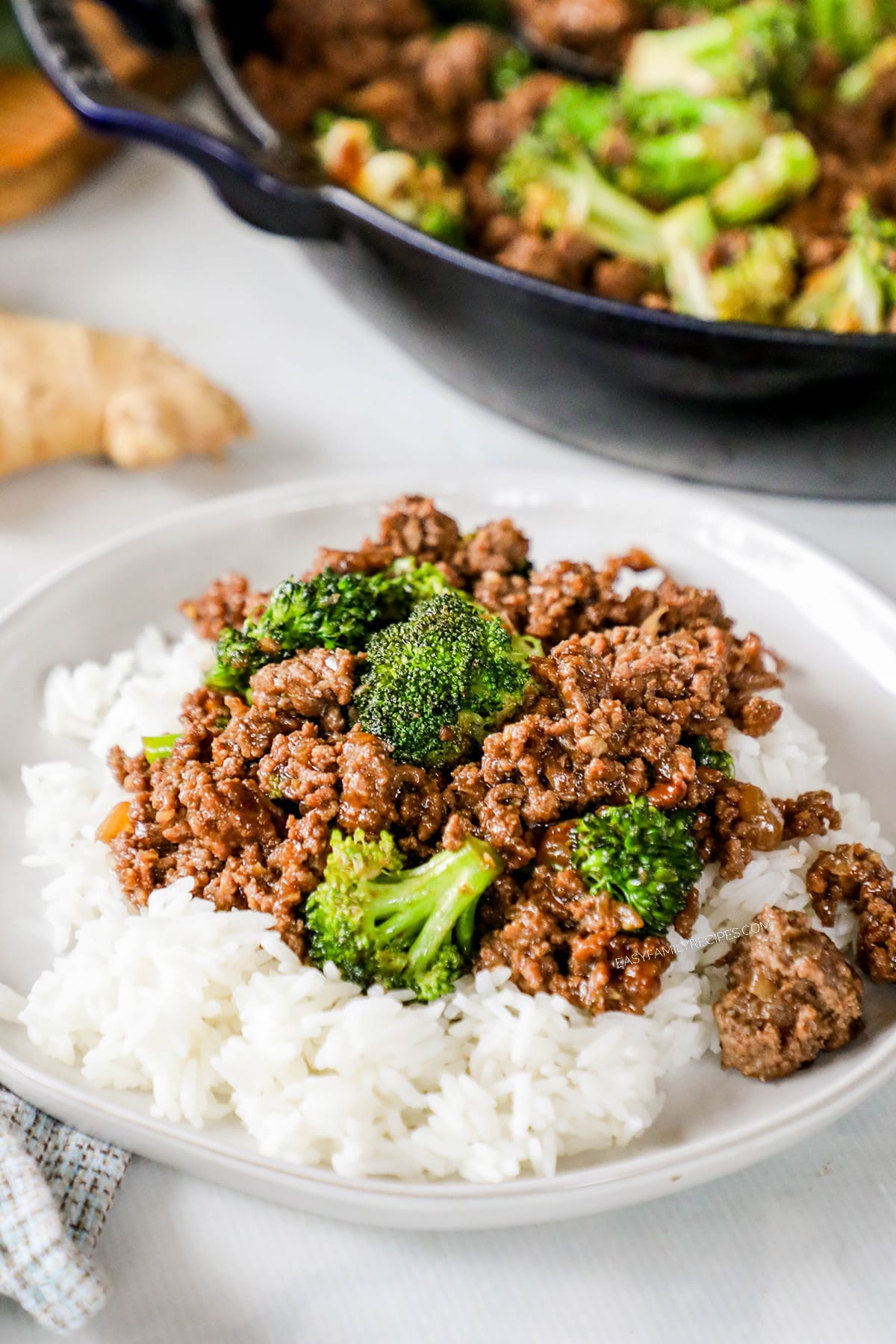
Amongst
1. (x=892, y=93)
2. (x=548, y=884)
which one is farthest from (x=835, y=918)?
(x=892, y=93)

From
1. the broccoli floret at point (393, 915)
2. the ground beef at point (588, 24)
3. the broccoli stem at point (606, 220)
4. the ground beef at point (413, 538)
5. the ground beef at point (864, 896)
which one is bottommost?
the broccoli floret at point (393, 915)

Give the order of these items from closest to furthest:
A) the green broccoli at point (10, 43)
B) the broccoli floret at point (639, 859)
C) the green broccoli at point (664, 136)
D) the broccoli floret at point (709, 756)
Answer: the broccoli floret at point (639, 859)
the broccoli floret at point (709, 756)
the green broccoli at point (664, 136)
the green broccoli at point (10, 43)

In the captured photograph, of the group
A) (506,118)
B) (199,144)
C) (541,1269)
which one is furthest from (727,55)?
(541,1269)

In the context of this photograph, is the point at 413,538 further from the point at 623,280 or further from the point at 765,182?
the point at 765,182

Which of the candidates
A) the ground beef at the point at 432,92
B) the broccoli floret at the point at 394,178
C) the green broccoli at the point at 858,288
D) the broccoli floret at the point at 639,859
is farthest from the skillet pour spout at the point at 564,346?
the broccoli floret at the point at 639,859

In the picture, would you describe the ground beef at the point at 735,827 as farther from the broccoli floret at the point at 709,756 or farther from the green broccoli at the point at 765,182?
the green broccoli at the point at 765,182

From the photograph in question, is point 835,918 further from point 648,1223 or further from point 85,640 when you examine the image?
point 85,640

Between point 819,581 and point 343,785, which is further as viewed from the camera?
point 819,581
